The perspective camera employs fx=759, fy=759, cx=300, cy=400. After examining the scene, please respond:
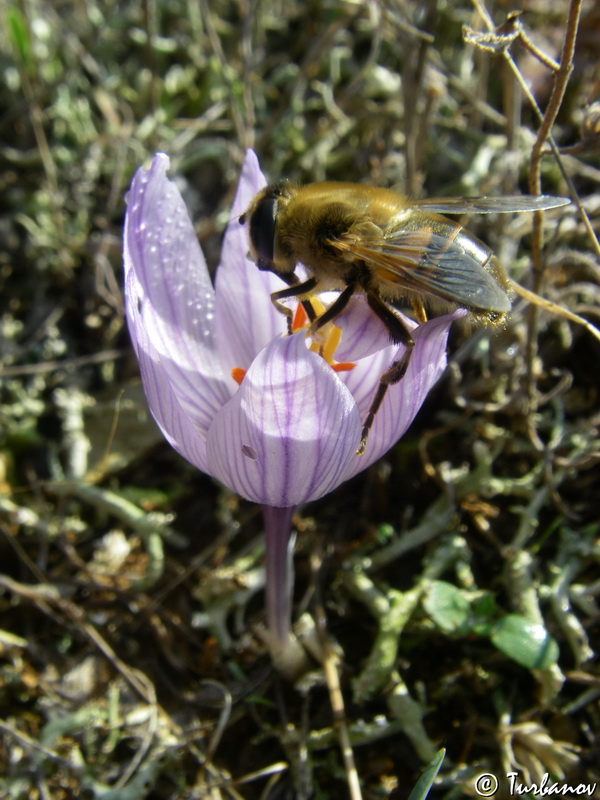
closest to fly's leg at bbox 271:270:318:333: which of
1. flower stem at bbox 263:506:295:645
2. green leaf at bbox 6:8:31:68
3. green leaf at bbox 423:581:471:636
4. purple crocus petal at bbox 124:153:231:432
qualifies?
purple crocus petal at bbox 124:153:231:432

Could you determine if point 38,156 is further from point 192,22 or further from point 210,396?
point 210,396

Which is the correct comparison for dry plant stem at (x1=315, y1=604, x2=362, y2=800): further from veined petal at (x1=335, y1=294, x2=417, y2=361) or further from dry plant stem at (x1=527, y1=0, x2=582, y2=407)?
dry plant stem at (x1=527, y1=0, x2=582, y2=407)

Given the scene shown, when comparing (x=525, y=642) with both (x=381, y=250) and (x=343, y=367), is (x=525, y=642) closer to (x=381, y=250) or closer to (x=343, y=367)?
(x=343, y=367)

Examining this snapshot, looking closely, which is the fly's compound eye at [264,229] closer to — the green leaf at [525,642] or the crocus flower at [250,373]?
the crocus flower at [250,373]

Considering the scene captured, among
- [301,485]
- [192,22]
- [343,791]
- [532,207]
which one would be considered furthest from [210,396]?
[192,22]

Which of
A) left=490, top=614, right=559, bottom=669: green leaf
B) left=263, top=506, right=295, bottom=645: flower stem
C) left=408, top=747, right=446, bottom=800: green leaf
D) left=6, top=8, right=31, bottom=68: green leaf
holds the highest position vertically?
left=6, top=8, right=31, bottom=68: green leaf
